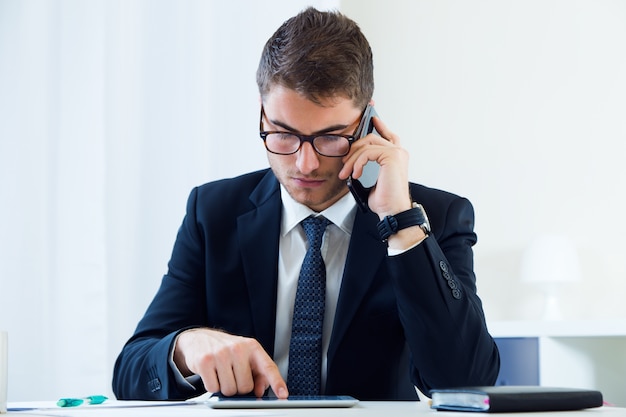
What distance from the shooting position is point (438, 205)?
76.7 inches

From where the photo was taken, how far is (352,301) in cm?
179

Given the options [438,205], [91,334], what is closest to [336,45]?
[438,205]

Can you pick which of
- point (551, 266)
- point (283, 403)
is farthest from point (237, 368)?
point (551, 266)

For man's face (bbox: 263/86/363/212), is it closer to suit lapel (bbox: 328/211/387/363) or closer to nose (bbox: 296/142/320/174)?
nose (bbox: 296/142/320/174)

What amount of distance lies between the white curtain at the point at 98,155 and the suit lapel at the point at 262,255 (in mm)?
894

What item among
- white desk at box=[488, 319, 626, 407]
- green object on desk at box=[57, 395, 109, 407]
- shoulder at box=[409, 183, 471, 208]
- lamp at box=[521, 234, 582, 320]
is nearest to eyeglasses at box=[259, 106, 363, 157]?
shoulder at box=[409, 183, 471, 208]

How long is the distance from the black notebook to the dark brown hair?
80 centimetres

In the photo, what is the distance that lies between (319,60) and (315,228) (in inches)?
14.0

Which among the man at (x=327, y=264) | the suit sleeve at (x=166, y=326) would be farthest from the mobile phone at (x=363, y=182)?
the suit sleeve at (x=166, y=326)

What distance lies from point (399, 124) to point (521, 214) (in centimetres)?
66

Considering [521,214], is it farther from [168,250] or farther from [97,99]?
[97,99]

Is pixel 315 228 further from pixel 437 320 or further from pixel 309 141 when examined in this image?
pixel 437 320

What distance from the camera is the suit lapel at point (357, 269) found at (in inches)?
69.6

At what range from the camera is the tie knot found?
1.84 m
